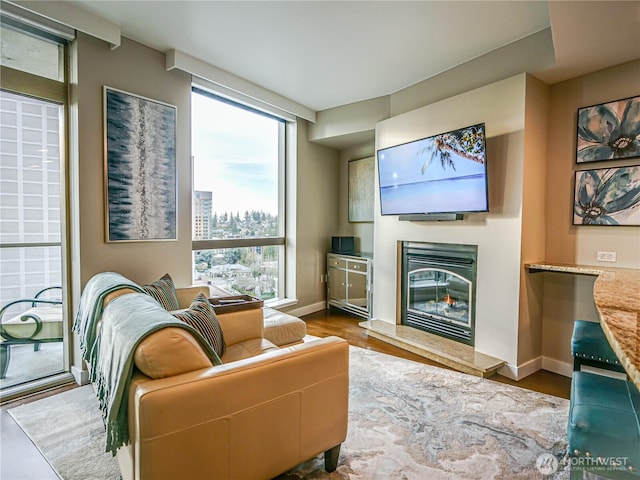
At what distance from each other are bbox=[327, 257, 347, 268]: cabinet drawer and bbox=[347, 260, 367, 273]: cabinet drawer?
0.10m

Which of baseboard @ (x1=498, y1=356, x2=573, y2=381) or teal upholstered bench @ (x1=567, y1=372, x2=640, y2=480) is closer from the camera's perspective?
teal upholstered bench @ (x1=567, y1=372, x2=640, y2=480)

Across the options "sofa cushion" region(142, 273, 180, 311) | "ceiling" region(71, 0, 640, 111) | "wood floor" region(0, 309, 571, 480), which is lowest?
"wood floor" region(0, 309, 571, 480)

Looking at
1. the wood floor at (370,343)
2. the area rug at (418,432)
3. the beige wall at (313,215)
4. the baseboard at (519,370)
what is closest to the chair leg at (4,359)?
the area rug at (418,432)

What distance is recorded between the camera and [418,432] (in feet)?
6.78

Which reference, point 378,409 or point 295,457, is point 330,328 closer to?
point 378,409

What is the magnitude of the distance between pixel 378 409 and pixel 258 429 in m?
1.23

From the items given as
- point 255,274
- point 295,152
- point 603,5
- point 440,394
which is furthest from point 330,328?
point 603,5

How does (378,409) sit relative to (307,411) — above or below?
below

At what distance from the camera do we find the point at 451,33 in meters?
2.71

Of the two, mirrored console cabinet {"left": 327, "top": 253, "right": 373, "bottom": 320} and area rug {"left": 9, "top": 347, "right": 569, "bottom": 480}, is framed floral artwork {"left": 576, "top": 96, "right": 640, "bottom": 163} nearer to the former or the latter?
area rug {"left": 9, "top": 347, "right": 569, "bottom": 480}

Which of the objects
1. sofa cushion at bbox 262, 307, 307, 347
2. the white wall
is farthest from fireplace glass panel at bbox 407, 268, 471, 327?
sofa cushion at bbox 262, 307, 307, 347

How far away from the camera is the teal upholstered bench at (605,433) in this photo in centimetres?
102

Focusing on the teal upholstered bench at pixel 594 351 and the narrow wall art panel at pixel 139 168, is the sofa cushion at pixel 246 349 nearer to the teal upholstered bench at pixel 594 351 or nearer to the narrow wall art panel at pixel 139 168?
the narrow wall art panel at pixel 139 168

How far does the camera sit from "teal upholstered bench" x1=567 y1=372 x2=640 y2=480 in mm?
1021
